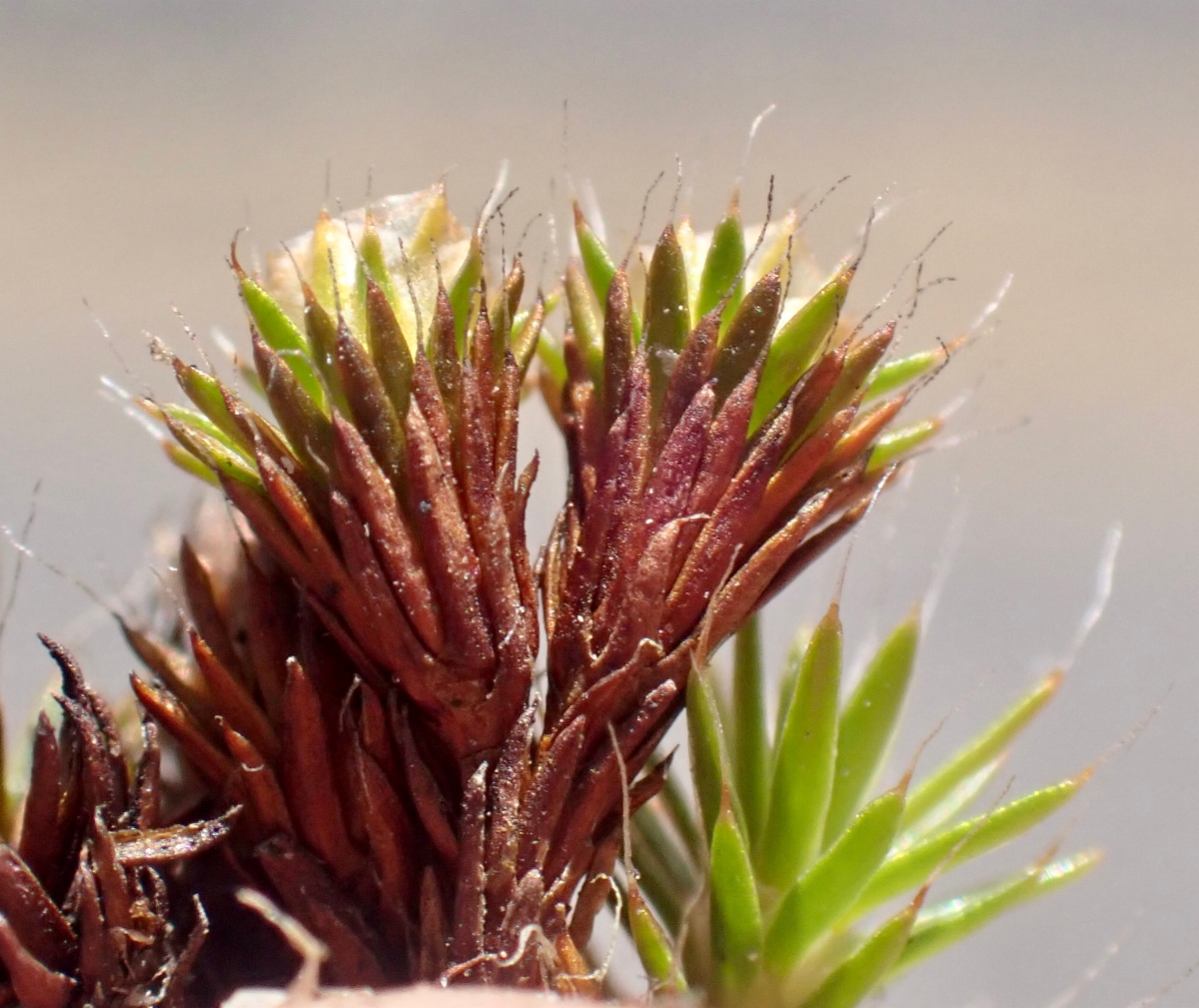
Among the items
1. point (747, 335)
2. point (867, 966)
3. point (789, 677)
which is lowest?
point (867, 966)

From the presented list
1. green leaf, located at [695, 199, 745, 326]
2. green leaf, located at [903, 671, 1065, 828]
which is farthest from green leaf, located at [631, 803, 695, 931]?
green leaf, located at [695, 199, 745, 326]

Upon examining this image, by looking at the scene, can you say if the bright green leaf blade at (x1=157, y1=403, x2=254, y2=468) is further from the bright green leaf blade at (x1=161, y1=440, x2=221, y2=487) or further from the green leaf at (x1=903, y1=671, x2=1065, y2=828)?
the green leaf at (x1=903, y1=671, x2=1065, y2=828)

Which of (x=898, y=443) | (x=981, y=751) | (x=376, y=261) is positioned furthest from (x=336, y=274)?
(x=981, y=751)

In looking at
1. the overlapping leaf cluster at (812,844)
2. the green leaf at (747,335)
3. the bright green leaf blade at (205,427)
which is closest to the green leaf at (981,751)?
the overlapping leaf cluster at (812,844)

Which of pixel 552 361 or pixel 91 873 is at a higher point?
pixel 552 361

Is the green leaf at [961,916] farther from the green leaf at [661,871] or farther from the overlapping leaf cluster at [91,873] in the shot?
the overlapping leaf cluster at [91,873]

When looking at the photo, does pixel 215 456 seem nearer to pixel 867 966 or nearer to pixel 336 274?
pixel 336 274

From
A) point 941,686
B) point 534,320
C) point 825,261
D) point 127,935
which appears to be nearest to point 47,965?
point 127,935

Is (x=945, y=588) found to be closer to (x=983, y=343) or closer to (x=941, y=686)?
(x=941, y=686)

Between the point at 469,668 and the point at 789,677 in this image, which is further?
the point at 789,677
